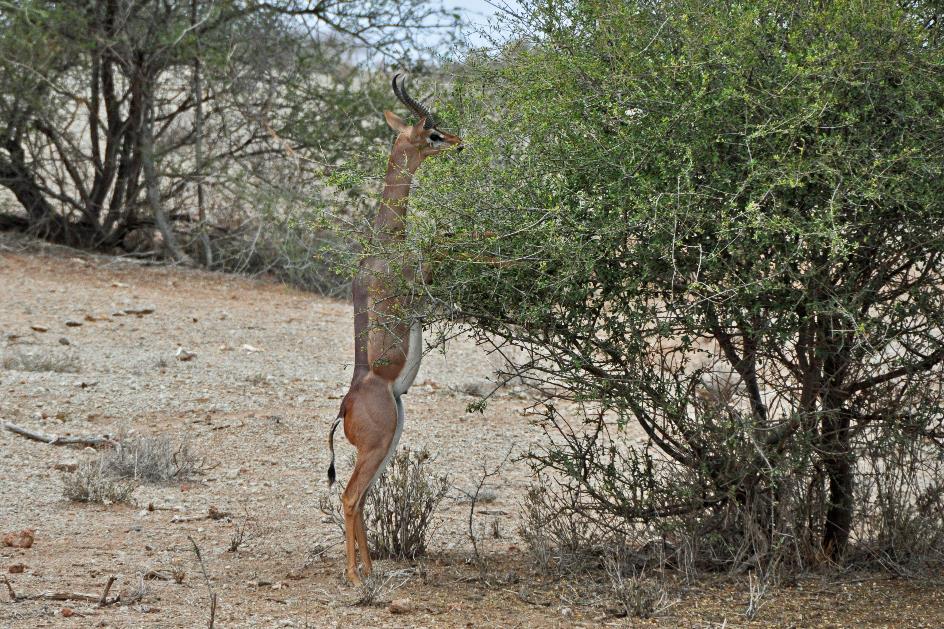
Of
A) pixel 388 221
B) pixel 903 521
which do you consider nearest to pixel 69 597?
pixel 388 221

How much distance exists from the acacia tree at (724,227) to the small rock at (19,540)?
276 cm

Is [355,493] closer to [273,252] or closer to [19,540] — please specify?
[19,540]

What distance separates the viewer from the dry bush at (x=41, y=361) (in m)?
10.8

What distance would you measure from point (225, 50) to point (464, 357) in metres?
6.20

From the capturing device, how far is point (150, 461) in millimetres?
8156

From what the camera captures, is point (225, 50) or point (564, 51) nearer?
point (564, 51)

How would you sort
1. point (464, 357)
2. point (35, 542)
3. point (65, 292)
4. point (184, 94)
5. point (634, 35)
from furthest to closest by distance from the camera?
1. point (184, 94)
2. point (65, 292)
3. point (464, 357)
4. point (35, 542)
5. point (634, 35)

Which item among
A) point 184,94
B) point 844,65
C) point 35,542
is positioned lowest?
point 35,542

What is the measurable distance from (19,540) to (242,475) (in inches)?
93.4

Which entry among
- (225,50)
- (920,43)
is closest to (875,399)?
(920,43)

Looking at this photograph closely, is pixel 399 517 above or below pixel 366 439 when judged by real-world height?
below

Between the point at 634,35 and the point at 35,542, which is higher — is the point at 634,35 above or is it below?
above

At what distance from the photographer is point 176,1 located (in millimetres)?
15734

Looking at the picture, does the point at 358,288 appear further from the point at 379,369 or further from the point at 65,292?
the point at 65,292
